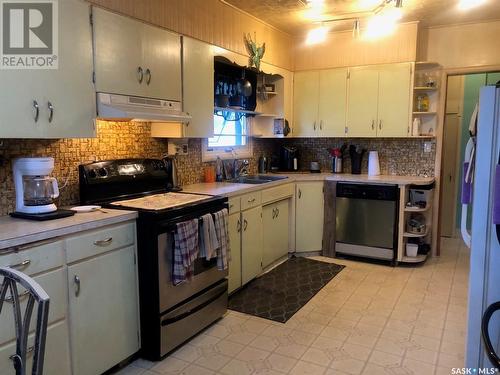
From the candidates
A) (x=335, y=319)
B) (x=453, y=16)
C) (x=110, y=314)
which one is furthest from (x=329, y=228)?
(x=110, y=314)

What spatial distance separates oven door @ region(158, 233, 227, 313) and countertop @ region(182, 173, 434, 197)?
62 cm

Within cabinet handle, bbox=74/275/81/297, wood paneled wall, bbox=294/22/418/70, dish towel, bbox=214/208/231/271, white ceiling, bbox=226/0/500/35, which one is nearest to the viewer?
cabinet handle, bbox=74/275/81/297

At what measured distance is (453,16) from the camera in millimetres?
3904

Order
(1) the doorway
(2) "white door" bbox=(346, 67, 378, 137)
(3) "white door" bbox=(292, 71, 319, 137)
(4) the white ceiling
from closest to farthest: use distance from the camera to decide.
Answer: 1. (4) the white ceiling
2. (2) "white door" bbox=(346, 67, 378, 137)
3. (3) "white door" bbox=(292, 71, 319, 137)
4. (1) the doorway

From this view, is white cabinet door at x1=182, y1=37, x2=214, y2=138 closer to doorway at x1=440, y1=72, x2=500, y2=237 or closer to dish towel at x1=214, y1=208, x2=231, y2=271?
dish towel at x1=214, y1=208, x2=231, y2=271

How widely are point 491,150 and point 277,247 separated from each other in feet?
8.24

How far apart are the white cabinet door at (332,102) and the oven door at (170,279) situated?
2.50 metres

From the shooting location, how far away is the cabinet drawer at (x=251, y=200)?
10.8 ft

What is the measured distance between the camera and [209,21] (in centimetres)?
328

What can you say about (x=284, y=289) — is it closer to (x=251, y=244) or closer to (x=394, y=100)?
(x=251, y=244)

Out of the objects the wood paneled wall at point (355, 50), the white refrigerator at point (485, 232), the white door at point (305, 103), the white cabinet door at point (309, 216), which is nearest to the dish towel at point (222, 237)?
the white refrigerator at point (485, 232)

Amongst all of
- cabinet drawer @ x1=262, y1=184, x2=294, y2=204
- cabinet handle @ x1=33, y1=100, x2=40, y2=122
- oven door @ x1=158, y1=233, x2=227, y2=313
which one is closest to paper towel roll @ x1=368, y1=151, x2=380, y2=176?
cabinet drawer @ x1=262, y1=184, x2=294, y2=204

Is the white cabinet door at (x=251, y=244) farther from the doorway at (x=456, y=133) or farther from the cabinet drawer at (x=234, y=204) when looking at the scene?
the doorway at (x=456, y=133)

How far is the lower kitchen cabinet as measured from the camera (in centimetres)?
379
